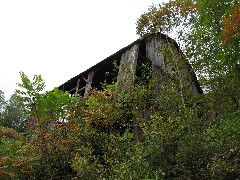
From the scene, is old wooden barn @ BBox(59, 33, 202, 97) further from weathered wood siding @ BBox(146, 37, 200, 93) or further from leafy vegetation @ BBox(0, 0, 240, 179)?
leafy vegetation @ BBox(0, 0, 240, 179)

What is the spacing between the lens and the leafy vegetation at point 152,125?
829 cm

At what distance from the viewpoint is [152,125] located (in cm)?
859

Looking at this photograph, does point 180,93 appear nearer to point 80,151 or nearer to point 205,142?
point 205,142

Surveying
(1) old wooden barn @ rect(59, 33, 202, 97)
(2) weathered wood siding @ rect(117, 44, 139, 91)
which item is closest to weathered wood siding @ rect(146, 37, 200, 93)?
(1) old wooden barn @ rect(59, 33, 202, 97)

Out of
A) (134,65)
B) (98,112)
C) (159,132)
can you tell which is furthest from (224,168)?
(134,65)

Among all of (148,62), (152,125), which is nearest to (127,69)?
(148,62)

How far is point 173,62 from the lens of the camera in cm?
1396

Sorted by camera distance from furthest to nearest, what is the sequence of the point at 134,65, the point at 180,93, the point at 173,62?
the point at 134,65
the point at 173,62
the point at 180,93

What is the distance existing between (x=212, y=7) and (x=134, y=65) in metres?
4.75

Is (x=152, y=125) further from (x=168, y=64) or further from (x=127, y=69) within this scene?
(x=168, y=64)

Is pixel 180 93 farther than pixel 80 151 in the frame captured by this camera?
Yes

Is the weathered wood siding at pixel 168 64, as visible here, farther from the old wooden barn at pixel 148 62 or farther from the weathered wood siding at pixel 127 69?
the weathered wood siding at pixel 127 69

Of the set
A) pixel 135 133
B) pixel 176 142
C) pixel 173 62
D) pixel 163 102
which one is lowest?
pixel 176 142

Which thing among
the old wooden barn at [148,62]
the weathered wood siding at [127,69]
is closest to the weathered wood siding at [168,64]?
the old wooden barn at [148,62]
